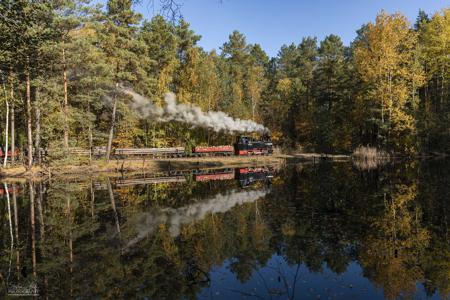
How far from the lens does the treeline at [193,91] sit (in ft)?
82.7

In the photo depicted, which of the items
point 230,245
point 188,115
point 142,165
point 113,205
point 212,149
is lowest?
point 230,245

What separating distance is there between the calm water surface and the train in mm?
14942

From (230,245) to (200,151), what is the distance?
90.4ft

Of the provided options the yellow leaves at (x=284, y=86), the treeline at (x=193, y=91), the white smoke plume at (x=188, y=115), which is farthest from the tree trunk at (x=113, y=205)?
the yellow leaves at (x=284, y=86)

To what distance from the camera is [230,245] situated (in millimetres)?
9062

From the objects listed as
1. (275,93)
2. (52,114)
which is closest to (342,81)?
(275,93)

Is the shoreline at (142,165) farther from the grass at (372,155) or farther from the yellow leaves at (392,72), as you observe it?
the yellow leaves at (392,72)

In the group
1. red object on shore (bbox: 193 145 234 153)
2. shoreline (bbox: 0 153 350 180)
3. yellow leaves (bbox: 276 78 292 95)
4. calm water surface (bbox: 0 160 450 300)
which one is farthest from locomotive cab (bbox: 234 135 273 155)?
calm water surface (bbox: 0 160 450 300)

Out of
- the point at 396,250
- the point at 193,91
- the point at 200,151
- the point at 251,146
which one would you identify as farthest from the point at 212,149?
the point at 396,250

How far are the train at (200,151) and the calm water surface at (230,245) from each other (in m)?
14.9

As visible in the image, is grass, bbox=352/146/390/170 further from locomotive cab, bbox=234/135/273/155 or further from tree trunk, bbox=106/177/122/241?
tree trunk, bbox=106/177/122/241

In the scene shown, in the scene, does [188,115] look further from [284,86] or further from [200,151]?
[284,86]

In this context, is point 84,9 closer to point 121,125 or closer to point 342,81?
point 121,125

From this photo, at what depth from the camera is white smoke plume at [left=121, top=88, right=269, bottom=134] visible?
35.4m
